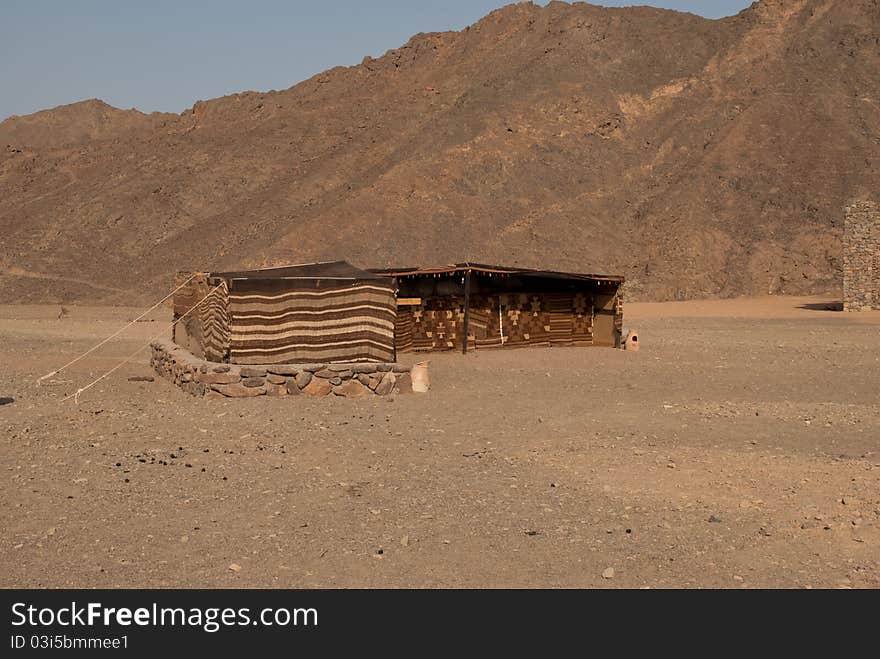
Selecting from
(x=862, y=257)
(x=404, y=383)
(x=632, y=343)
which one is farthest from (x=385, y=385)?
(x=862, y=257)

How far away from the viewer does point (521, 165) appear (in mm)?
57781

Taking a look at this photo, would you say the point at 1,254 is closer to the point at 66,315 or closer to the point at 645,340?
the point at 66,315

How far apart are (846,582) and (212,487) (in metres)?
5.40

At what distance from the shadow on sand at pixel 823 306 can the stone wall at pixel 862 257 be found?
230cm

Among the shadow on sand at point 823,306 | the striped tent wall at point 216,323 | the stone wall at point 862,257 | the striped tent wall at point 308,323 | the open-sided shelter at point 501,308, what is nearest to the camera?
the striped tent wall at point 308,323

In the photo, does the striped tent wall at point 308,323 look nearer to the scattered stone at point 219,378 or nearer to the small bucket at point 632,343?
the scattered stone at point 219,378

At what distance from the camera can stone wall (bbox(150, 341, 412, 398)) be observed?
14.5 metres

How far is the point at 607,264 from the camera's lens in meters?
50.6

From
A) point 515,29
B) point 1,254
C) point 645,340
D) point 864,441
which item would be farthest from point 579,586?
point 515,29

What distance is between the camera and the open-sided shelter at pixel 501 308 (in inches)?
893

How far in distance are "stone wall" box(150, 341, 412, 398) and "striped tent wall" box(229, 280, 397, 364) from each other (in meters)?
0.64

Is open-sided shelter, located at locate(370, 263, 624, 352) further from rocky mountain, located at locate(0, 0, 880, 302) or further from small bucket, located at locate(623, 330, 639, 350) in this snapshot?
rocky mountain, located at locate(0, 0, 880, 302)

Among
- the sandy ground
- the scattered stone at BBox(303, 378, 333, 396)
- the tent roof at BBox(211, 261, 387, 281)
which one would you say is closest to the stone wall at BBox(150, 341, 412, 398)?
the scattered stone at BBox(303, 378, 333, 396)

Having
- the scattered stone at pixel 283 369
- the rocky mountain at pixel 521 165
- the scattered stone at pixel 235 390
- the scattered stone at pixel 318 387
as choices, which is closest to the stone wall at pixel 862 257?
the rocky mountain at pixel 521 165
